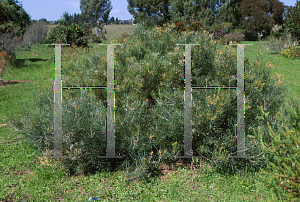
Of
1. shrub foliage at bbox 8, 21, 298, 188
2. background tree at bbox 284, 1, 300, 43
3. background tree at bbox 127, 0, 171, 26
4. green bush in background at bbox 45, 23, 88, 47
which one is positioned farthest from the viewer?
background tree at bbox 127, 0, 171, 26

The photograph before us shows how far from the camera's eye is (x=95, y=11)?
50.1m

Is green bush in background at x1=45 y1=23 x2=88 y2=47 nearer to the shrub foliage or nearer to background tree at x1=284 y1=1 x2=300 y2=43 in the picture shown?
the shrub foliage

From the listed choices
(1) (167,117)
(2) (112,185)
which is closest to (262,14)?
(1) (167,117)

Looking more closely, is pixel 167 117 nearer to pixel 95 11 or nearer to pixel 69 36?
pixel 69 36

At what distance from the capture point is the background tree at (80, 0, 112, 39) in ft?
162

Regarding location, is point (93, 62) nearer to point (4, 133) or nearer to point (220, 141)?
point (4, 133)

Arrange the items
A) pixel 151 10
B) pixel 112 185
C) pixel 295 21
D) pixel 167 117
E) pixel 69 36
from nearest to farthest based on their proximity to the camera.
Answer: pixel 112 185
pixel 167 117
pixel 69 36
pixel 295 21
pixel 151 10

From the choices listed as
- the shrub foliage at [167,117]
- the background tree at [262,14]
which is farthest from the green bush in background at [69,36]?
the background tree at [262,14]

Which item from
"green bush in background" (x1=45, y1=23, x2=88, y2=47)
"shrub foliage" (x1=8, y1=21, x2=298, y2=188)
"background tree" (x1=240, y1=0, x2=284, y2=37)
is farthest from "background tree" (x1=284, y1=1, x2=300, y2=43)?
"background tree" (x1=240, y1=0, x2=284, y2=37)

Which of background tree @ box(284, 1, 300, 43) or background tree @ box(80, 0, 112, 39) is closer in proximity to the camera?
background tree @ box(284, 1, 300, 43)

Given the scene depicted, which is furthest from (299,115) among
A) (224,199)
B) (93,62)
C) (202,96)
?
(93,62)

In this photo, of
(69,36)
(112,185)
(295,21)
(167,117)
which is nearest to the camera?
(112,185)

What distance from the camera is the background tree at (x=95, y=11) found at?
49344mm

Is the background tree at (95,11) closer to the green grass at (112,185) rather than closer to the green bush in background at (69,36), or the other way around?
the green bush in background at (69,36)
